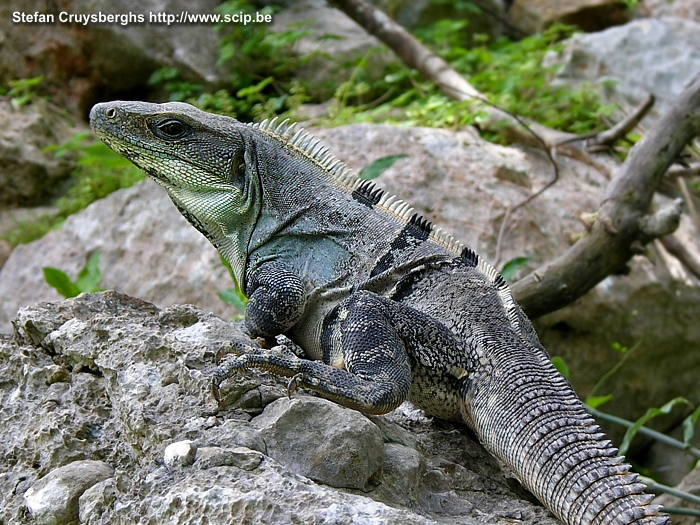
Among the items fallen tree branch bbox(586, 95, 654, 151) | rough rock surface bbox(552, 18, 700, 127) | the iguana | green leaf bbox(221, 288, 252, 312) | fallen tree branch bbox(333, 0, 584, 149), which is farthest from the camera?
rough rock surface bbox(552, 18, 700, 127)

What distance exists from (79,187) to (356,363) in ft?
20.1

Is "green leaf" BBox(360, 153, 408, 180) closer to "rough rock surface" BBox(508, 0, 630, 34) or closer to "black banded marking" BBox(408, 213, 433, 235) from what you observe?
"black banded marking" BBox(408, 213, 433, 235)

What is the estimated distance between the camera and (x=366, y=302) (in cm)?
322

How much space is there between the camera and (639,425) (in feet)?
13.8

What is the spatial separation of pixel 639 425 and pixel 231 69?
6.32 metres

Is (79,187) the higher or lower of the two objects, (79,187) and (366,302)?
the lower

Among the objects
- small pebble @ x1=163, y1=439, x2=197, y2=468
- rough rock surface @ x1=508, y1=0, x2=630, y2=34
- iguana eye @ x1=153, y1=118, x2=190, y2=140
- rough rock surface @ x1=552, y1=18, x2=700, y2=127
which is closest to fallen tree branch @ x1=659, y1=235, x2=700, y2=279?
rough rock surface @ x1=552, y1=18, x2=700, y2=127

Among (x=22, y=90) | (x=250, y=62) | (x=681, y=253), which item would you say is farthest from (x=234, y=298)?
(x=22, y=90)

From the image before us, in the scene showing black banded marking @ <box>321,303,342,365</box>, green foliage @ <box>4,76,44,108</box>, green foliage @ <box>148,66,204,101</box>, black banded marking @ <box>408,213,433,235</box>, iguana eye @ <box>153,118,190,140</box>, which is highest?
iguana eye @ <box>153,118,190,140</box>

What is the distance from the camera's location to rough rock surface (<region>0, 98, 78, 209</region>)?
8.86 meters

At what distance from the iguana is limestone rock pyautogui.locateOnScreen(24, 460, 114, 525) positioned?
53 cm

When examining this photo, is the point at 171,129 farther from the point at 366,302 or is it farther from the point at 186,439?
the point at 186,439

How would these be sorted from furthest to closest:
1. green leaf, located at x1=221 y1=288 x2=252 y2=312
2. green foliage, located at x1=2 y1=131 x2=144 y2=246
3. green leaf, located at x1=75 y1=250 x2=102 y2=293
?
green foliage, located at x1=2 y1=131 x2=144 y2=246, green leaf, located at x1=75 y1=250 x2=102 y2=293, green leaf, located at x1=221 y1=288 x2=252 y2=312

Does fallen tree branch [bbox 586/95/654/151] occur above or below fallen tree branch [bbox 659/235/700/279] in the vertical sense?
above
